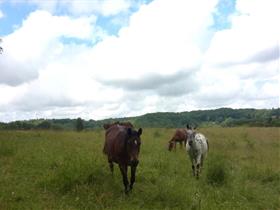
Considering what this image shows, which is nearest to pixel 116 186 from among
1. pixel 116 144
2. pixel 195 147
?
pixel 116 144

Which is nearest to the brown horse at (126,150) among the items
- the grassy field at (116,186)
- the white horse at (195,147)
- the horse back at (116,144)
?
the horse back at (116,144)

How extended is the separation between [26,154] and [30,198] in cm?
558

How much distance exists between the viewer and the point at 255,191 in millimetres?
12539

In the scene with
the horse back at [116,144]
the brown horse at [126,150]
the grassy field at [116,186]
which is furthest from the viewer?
the horse back at [116,144]

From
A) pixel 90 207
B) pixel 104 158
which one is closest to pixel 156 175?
pixel 104 158

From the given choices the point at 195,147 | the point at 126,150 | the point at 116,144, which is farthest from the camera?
the point at 195,147

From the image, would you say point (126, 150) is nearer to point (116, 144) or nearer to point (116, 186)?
point (116, 144)

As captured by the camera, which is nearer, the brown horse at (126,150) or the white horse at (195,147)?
the brown horse at (126,150)

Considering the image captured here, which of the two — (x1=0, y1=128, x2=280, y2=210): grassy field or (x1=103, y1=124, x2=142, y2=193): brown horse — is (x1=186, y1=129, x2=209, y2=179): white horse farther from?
(x1=103, y1=124, x2=142, y2=193): brown horse

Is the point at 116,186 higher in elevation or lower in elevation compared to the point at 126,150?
lower

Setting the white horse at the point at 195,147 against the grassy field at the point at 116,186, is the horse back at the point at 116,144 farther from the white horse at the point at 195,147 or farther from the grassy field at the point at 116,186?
the white horse at the point at 195,147

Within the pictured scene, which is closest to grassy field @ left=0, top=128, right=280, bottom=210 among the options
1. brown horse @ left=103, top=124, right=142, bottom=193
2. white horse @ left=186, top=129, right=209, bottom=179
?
brown horse @ left=103, top=124, right=142, bottom=193

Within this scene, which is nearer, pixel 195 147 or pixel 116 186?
pixel 116 186

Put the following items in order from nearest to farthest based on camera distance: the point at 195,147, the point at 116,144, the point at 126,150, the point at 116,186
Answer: the point at 126,150
the point at 116,186
the point at 116,144
the point at 195,147
